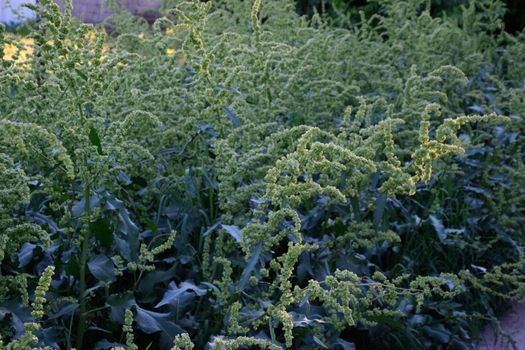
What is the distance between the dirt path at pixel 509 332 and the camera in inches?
148

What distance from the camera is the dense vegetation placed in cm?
252

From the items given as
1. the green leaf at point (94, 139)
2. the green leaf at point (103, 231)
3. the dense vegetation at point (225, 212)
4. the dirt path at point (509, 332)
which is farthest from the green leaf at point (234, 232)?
the dirt path at point (509, 332)

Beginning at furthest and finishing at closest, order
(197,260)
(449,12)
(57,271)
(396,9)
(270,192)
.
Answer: (449,12) < (396,9) < (197,260) < (57,271) < (270,192)

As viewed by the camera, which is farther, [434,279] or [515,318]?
[515,318]

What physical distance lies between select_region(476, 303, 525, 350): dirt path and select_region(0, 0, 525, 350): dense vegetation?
0.13 meters

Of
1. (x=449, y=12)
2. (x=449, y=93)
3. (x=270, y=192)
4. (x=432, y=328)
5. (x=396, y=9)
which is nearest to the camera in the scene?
(x=270, y=192)

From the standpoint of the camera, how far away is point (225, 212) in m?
3.06

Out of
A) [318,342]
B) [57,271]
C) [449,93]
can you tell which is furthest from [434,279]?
[449,93]

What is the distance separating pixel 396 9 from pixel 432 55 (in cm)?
63

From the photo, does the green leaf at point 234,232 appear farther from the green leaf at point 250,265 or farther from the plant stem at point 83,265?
the plant stem at point 83,265

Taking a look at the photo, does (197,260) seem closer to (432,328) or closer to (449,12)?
(432,328)

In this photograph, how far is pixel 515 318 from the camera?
4188mm

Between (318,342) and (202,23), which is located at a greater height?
(202,23)

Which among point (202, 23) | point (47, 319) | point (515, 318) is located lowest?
point (515, 318)
